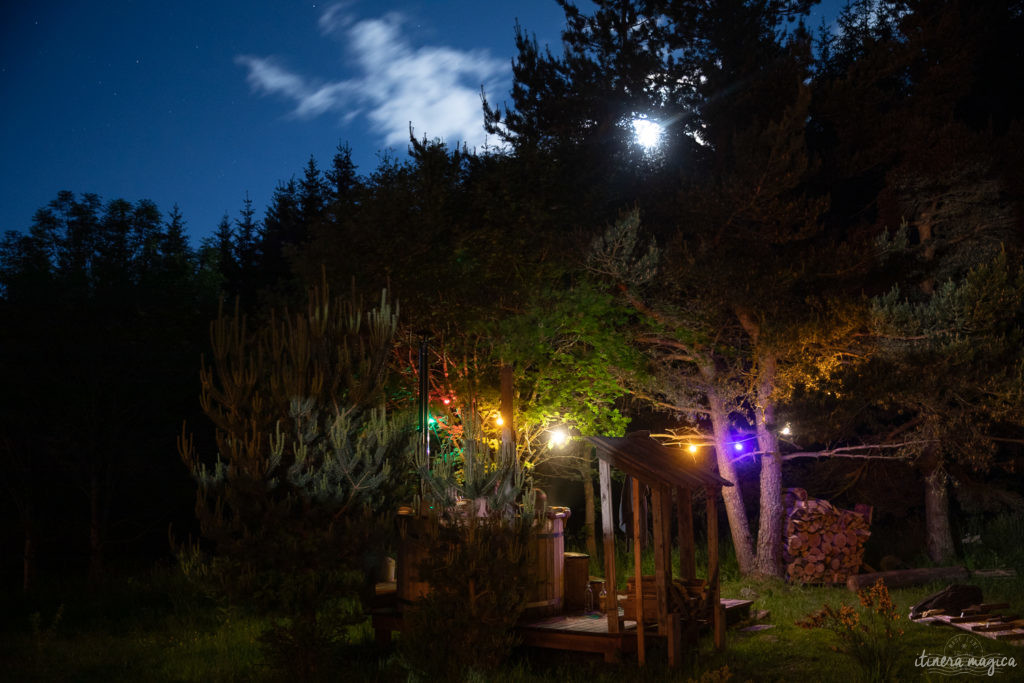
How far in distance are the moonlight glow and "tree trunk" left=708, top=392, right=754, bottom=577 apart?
17.0 ft

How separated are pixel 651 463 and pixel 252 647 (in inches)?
211

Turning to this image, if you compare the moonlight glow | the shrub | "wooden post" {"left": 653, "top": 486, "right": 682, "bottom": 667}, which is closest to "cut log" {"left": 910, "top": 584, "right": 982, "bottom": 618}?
the shrub

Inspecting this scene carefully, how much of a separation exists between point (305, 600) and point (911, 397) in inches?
386

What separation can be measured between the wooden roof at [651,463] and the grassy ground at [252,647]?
181 cm

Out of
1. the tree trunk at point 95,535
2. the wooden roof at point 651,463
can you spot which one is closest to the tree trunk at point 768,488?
the wooden roof at point 651,463

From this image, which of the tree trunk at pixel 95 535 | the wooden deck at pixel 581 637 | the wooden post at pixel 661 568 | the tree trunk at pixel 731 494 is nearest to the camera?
the wooden deck at pixel 581 637

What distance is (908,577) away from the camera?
1340 cm

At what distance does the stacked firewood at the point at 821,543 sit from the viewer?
45.9ft

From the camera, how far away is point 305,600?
7422 millimetres

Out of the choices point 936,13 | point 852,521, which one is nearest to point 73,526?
point 852,521

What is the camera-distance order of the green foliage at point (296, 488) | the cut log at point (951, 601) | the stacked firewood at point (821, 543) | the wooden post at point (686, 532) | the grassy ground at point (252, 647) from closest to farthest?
the green foliage at point (296, 488)
the grassy ground at point (252, 647)
the wooden post at point (686, 532)
the cut log at point (951, 601)
the stacked firewood at point (821, 543)

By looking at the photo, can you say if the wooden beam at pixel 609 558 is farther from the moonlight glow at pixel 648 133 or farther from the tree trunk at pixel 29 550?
the tree trunk at pixel 29 550

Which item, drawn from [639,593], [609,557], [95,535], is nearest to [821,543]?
[609,557]

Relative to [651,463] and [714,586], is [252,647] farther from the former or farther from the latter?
[714,586]
